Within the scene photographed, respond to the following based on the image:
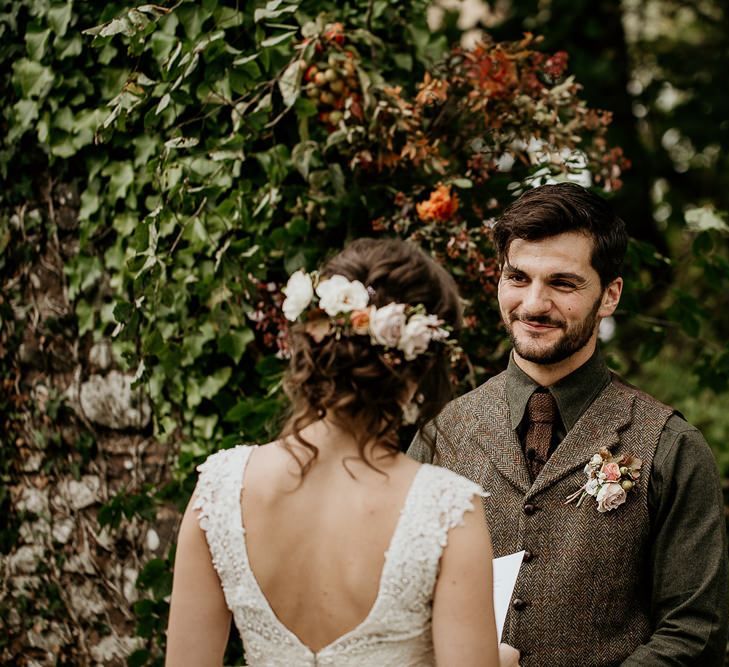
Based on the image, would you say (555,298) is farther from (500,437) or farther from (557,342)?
(500,437)

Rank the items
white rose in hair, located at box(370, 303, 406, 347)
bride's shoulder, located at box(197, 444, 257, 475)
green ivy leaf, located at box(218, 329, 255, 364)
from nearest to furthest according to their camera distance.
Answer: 1. white rose in hair, located at box(370, 303, 406, 347)
2. bride's shoulder, located at box(197, 444, 257, 475)
3. green ivy leaf, located at box(218, 329, 255, 364)

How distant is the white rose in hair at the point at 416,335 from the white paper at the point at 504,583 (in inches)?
27.4

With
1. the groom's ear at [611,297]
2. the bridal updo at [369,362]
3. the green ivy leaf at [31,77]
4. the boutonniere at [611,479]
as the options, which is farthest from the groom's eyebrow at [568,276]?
the green ivy leaf at [31,77]

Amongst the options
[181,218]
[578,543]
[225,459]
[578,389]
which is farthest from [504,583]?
[181,218]

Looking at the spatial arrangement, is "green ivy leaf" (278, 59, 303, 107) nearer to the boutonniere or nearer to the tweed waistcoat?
the tweed waistcoat

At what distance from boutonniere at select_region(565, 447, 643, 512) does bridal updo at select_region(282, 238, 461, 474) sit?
0.62 m

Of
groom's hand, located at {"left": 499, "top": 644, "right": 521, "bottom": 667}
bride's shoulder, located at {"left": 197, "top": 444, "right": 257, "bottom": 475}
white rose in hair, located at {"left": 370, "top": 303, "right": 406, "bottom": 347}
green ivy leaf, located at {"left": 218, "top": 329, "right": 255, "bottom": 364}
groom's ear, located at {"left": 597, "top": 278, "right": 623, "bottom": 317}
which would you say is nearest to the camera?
white rose in hair, located at {"left": 370, "top": 303, "right": 406, "bottom": 347}

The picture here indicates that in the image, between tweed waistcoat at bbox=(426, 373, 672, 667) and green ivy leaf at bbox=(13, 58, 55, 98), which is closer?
tweed waistcoat at bbox=(426, 373, 672, 667)

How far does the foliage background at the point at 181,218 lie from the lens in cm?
286

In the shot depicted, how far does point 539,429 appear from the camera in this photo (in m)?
2.22

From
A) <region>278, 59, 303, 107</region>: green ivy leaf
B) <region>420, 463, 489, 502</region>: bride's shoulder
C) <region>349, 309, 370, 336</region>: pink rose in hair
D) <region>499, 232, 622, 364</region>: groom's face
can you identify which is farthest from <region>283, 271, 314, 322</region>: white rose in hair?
<region>278, 59, 303, 107</region>: green ivy leaf

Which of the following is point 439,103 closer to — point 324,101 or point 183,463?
point 324,101

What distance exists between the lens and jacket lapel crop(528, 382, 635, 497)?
2.09 metres

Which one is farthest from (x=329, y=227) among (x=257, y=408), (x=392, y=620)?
(x=392, y=620)
